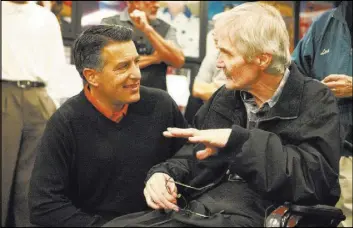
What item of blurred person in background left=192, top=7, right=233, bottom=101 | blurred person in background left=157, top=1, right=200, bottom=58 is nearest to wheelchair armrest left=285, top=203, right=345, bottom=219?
blurred person in background left=192, top=7, right=233, bottom=101

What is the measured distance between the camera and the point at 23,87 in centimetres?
327

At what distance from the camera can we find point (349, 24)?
2.67 metres

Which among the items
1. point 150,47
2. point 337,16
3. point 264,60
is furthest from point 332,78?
point 150,47

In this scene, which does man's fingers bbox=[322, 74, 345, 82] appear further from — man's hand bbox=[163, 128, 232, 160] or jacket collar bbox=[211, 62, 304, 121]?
man's hand bbox=[163, 128, 232, 160]

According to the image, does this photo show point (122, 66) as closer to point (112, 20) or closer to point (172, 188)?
point (172, 188)

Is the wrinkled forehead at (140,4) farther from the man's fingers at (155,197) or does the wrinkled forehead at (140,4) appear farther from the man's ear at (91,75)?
the man's fingers at (155,197)

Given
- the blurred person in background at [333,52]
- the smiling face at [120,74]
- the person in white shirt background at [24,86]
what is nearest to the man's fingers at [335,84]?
the blurred person in background at [333,52]

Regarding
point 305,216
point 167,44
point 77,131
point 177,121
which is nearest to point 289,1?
point 167,44

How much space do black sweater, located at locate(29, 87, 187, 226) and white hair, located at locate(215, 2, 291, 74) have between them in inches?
23.2

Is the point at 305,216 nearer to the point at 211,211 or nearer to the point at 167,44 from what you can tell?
the point at 211,211

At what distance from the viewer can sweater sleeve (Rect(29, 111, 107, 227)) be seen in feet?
7.20

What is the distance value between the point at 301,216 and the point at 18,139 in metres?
Answer: 1.96

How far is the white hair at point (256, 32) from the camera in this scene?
1892 mm

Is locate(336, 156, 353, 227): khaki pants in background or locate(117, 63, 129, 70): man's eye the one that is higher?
locate(117, 63, 129, 70): man's eye
